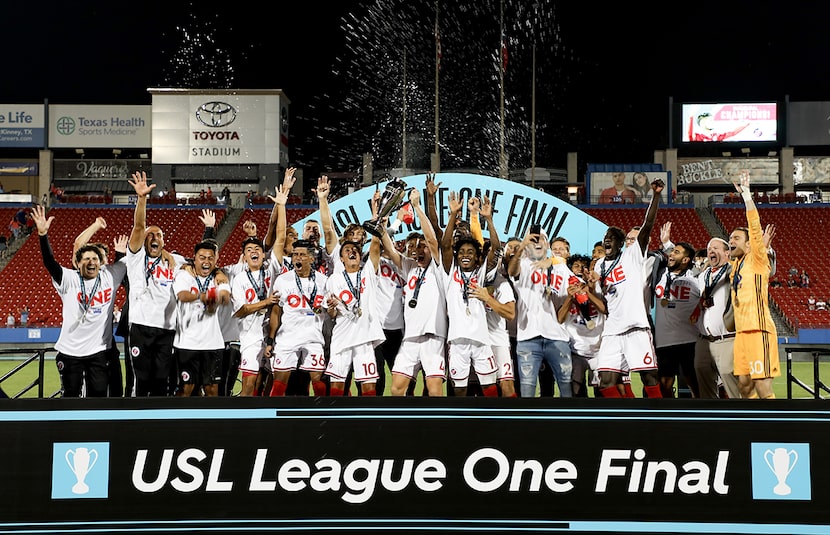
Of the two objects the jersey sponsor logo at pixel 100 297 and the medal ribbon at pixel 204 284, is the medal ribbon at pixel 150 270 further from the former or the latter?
the jersey sponsor logo at pixel 100 297

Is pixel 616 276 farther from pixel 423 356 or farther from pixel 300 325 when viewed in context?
pixel 300 325

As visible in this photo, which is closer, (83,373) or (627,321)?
(83,373)

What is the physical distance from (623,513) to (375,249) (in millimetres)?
3434

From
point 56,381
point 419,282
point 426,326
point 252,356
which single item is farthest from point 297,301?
point 56,381

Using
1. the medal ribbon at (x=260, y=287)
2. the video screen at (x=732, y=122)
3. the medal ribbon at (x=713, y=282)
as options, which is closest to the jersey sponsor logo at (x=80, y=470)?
the medal ribbon at (x=260, y=287)

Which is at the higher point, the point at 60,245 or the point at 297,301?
the point at 60,245

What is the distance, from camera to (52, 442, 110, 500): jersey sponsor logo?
16.0 feet

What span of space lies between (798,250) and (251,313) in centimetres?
2852

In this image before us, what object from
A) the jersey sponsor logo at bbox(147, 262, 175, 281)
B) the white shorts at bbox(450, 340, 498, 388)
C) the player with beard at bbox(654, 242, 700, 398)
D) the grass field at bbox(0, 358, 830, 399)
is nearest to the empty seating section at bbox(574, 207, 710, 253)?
the grass field at bbox(0, 358, 830, 399)

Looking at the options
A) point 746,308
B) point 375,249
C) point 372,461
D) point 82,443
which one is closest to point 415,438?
→ point 372,461

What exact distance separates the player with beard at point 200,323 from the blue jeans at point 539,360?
9.52 feet

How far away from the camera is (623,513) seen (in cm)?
490

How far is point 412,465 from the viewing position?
4988mm

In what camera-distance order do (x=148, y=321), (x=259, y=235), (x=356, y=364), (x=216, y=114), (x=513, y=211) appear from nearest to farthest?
(x=356, y=364), (x=148, y=321), (x=513, y=211), (x=259, y=235), (x=216, y=114)
